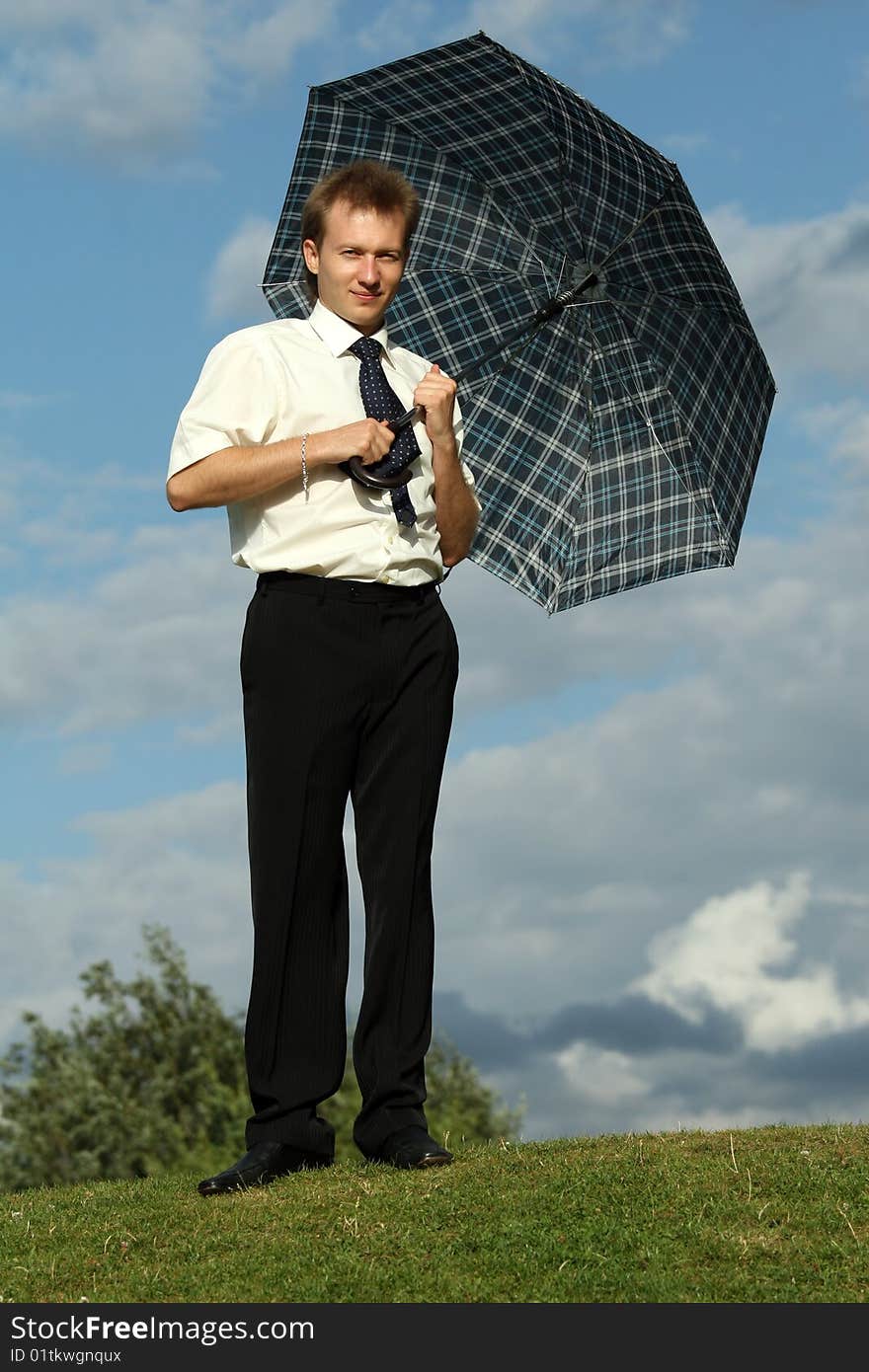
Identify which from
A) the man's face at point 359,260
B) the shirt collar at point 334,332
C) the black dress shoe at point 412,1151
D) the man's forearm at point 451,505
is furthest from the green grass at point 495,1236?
the man's face at point 359,260

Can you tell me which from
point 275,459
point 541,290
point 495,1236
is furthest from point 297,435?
point 495,1236

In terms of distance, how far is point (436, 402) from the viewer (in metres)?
5.29

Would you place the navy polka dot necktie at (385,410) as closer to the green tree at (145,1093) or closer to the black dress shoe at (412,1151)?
the black dress shoe at (412,1151)

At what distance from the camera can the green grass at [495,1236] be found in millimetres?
4418

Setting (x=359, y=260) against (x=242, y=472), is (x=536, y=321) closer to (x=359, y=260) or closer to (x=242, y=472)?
(x=359, y=260)

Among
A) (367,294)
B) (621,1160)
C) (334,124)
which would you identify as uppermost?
(334,124)

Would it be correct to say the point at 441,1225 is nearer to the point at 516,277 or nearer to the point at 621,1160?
the point at 621,1160

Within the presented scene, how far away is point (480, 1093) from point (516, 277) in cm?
1754

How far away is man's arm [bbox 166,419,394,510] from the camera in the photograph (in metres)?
5.15

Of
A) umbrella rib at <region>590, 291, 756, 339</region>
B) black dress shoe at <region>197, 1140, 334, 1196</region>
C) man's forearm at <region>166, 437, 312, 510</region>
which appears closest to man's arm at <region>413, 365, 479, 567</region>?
man's forearm at <region>166, 437, 312, 510</region>

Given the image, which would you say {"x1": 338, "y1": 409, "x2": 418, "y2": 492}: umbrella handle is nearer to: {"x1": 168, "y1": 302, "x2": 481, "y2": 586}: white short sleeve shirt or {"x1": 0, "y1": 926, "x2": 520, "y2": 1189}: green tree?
{"x1": 168, "y1": 302, "x2": 481, "y2": 586}: white short sleeve shirt

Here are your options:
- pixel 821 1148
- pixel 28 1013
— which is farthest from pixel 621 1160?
pixel 28 1013

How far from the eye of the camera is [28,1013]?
2256 centimetres

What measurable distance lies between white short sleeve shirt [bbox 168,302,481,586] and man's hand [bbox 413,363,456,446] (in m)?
0.19
